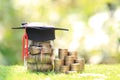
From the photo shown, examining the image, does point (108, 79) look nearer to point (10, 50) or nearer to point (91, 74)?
point (91, 74)

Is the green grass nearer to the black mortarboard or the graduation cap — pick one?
the graduation cap

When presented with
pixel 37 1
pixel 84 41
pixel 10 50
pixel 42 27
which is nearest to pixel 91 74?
pixel 84 41

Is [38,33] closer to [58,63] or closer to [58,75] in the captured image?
[58,63]

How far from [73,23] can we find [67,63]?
28.9 inches

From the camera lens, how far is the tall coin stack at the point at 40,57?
352cm

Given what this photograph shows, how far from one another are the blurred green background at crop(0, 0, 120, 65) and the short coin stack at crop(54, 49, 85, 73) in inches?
3.6

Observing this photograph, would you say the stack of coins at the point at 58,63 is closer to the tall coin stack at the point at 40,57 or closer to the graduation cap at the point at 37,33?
the tall coin stack at the point at 40,57

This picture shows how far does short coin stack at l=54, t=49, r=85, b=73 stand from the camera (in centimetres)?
352

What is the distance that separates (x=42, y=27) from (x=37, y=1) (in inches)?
18.4

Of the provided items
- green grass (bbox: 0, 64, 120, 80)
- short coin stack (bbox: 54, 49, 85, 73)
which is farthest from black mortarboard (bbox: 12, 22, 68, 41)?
green grass (bbox: 0, 64, 120, 80)

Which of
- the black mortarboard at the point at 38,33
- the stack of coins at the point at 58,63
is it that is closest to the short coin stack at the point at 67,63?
the stack of coins at the point at 58,63

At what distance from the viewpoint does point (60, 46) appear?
3553 mm

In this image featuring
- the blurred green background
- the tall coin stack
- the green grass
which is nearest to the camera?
the blurred green background

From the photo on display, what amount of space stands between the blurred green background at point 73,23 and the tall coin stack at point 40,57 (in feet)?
0.42
